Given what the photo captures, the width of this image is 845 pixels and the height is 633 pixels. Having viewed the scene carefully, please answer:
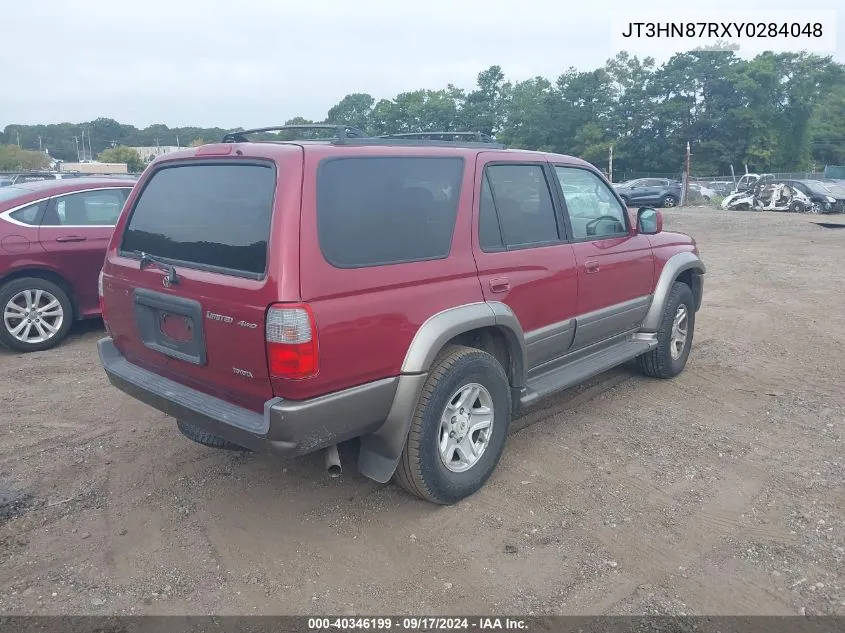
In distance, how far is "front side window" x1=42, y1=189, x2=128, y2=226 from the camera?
6.68 meters

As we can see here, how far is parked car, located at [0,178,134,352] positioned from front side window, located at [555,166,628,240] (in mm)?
4751

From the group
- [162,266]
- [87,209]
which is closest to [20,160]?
[87,209]

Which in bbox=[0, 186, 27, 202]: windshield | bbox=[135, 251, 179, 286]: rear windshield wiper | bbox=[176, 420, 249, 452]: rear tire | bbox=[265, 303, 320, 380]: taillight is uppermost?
bbox=[0, 186, 27, 202]: windshield

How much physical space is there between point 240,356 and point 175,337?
1.76ft

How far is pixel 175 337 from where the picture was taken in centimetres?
333

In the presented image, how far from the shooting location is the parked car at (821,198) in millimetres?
24109

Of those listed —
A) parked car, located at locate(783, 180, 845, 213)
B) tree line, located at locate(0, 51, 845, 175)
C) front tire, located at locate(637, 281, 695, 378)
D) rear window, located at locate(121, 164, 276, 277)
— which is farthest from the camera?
tree line, located at locate(0, 51, 845, 175)

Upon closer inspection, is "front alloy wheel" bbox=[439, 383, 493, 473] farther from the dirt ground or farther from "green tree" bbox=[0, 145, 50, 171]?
"green tree" bbox=[0, 145, 50, 171]

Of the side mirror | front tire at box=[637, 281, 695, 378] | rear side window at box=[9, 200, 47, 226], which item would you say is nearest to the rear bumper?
the side mirror

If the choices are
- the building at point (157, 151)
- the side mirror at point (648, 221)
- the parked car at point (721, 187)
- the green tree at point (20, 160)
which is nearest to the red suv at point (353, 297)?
the building at point (157, 151)

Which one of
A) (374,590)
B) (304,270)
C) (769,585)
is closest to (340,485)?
(374,590)

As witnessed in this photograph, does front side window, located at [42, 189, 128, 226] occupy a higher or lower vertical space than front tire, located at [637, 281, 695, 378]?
higher

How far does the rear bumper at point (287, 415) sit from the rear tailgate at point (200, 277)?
0.07 meters

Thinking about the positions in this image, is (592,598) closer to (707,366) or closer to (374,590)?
(374,590)
